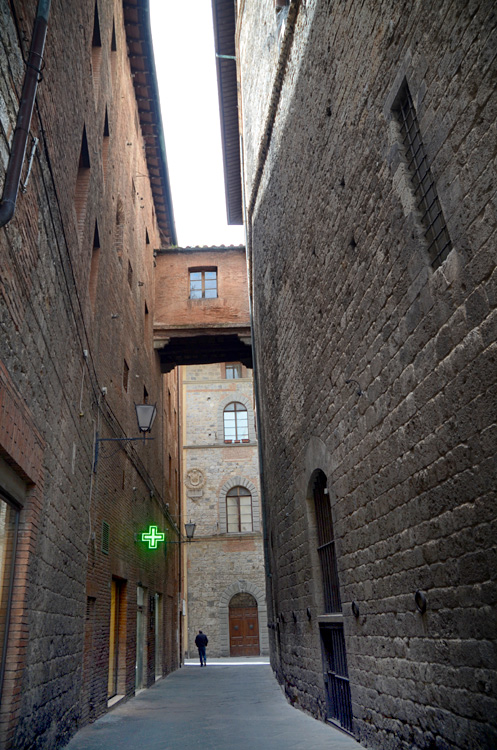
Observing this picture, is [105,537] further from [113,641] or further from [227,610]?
[227,610]

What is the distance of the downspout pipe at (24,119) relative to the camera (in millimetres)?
3904

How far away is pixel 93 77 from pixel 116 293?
11.9ft

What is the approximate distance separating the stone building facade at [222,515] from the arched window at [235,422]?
5 cm

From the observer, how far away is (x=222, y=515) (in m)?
24.6

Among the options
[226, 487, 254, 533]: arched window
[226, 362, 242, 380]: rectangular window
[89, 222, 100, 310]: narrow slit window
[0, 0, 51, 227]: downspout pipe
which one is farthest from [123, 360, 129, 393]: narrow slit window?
[226, 362, 242, 380]: rectangular window

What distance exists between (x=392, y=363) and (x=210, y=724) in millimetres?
5804

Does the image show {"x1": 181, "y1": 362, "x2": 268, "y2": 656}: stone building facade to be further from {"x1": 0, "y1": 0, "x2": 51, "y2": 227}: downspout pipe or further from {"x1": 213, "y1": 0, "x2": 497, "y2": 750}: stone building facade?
{"x1": 0, "y1": 0, "x2": 51, "y2": 227}: downspout pipe

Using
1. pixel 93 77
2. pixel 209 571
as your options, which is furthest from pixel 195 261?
pixel 209 571

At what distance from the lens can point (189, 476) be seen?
25172mm

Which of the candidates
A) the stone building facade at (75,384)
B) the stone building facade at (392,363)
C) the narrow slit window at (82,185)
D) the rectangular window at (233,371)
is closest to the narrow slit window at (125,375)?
the stone building facade at (75,384)

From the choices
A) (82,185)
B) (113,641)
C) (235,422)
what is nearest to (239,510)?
(235,422)

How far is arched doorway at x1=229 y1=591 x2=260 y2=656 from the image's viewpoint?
22.8m

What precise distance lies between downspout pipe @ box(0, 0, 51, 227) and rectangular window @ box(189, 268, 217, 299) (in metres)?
12.6

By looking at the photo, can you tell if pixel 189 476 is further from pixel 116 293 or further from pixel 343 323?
pixel 343 323
